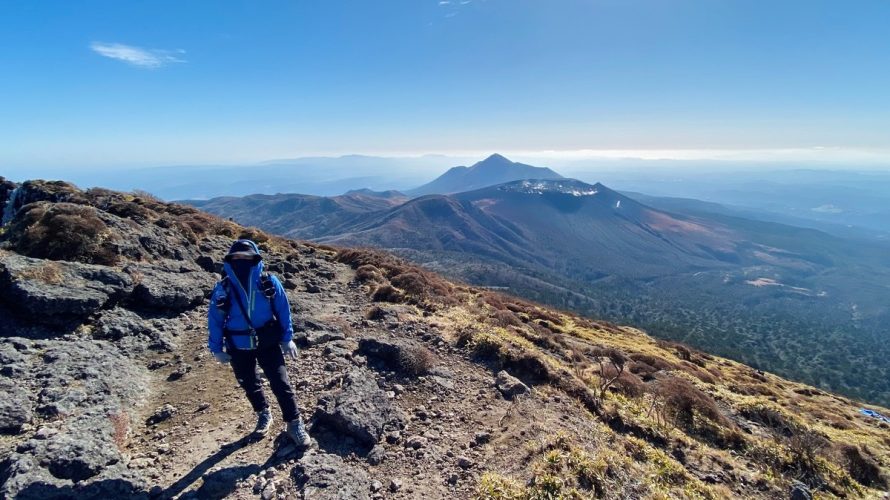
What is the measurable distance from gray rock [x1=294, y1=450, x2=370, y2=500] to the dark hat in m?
3.30

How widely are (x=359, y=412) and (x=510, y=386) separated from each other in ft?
13.6

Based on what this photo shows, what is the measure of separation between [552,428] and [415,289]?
37.8ft

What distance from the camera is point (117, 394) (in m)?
7.37

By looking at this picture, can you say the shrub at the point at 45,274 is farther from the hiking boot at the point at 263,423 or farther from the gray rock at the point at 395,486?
the gray rock at the point at 395,486

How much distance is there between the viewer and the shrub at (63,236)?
37.6 feet

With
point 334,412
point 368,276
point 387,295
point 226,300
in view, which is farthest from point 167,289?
point 368,276

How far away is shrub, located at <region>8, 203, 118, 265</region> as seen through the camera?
11469 mm

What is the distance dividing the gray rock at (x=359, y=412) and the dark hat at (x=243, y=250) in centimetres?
302

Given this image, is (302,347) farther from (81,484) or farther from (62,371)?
(81,484)

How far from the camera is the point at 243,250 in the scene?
250 inches

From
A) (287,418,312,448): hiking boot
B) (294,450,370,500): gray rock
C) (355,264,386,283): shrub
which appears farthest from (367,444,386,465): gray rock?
(355,264,386,283): shrub

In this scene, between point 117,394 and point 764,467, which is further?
point 764,467

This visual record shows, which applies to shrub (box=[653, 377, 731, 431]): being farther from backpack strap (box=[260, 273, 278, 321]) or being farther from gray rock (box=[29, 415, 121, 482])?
gray rock (box=[29, 415, 121, 482])

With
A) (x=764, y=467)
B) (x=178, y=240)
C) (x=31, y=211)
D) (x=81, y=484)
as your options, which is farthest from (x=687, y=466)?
(x=31, y=211)
